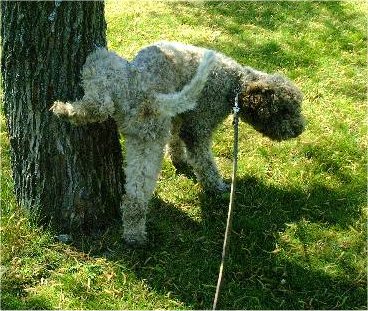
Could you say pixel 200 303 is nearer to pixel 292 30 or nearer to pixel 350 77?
pixel 350 77

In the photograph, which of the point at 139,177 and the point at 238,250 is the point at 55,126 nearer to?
the point at 139,177

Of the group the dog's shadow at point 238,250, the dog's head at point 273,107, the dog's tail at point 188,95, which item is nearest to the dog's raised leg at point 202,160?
the dog's shadow at point 238,250

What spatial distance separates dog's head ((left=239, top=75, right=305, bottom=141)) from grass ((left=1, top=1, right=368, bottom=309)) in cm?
51

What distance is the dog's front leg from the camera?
3904mm

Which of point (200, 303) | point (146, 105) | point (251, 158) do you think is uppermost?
point (146, 105)

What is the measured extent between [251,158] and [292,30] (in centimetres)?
273

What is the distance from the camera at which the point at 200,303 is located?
3.79 m

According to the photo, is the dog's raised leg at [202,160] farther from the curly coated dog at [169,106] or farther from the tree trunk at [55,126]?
the tree trunk at [55,126]

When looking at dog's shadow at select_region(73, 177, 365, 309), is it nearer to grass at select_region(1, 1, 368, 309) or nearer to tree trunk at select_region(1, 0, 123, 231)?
grass at select_region(1, 1, 368, 309)

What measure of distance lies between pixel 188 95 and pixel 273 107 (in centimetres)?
109

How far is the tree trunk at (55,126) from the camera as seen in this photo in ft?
11.7

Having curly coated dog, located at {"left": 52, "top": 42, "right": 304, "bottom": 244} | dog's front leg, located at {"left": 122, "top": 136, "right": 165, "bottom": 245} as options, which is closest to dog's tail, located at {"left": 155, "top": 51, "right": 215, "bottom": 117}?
curly coated dog, located at {"left": 52, "top": 42, "right": 304, "bottom": 244}

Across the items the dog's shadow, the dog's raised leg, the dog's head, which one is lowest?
the dog's shadow

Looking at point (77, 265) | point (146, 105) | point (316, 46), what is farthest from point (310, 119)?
point (77, 265)
